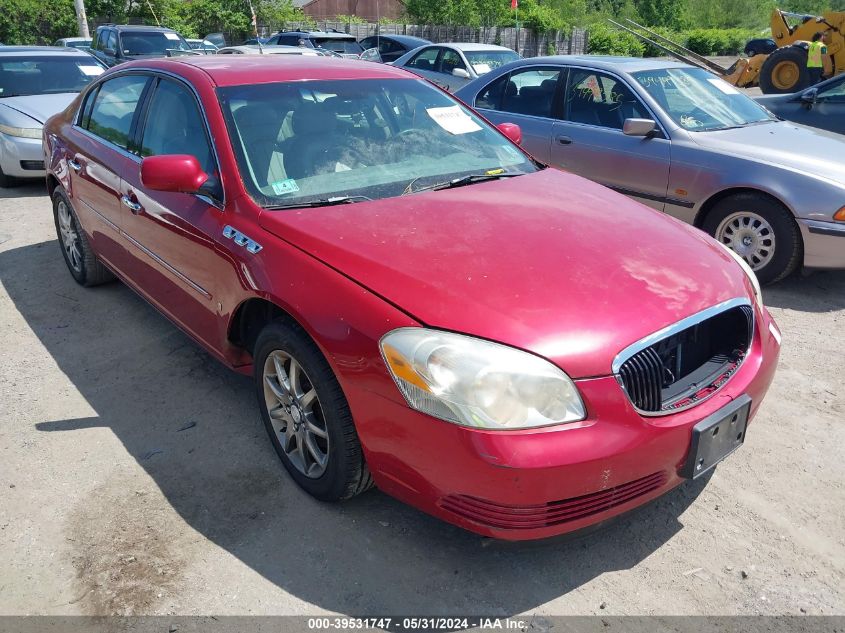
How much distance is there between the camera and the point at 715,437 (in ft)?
7.97

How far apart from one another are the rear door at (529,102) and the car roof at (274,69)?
258cm

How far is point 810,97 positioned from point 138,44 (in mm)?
12614

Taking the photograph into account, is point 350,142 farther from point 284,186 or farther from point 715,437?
point 715,437

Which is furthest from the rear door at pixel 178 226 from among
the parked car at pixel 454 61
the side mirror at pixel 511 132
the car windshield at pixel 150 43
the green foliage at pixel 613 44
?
the green foliage at pixel 613 44

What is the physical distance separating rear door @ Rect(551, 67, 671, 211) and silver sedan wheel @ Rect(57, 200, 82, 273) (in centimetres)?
395

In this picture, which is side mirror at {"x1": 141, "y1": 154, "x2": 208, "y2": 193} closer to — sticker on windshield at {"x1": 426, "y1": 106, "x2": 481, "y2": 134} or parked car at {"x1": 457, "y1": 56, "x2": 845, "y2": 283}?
sticker on windshield at {"x1": 426, "y1": 106, "x2": 481, "y2": 134}

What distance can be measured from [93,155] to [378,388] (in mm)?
3019

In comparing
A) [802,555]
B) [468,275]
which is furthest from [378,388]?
[802,555]

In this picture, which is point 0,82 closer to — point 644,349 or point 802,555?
point 644,349

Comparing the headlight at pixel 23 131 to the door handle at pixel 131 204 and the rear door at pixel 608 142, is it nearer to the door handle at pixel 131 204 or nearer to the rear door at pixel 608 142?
the door handle at pixel 131 204

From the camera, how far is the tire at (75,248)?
5008mm

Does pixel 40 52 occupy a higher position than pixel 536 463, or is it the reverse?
pixel 40 52

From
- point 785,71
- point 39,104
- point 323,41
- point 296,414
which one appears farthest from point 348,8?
point 296,414

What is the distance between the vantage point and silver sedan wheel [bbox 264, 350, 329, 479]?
2801 millimetres
